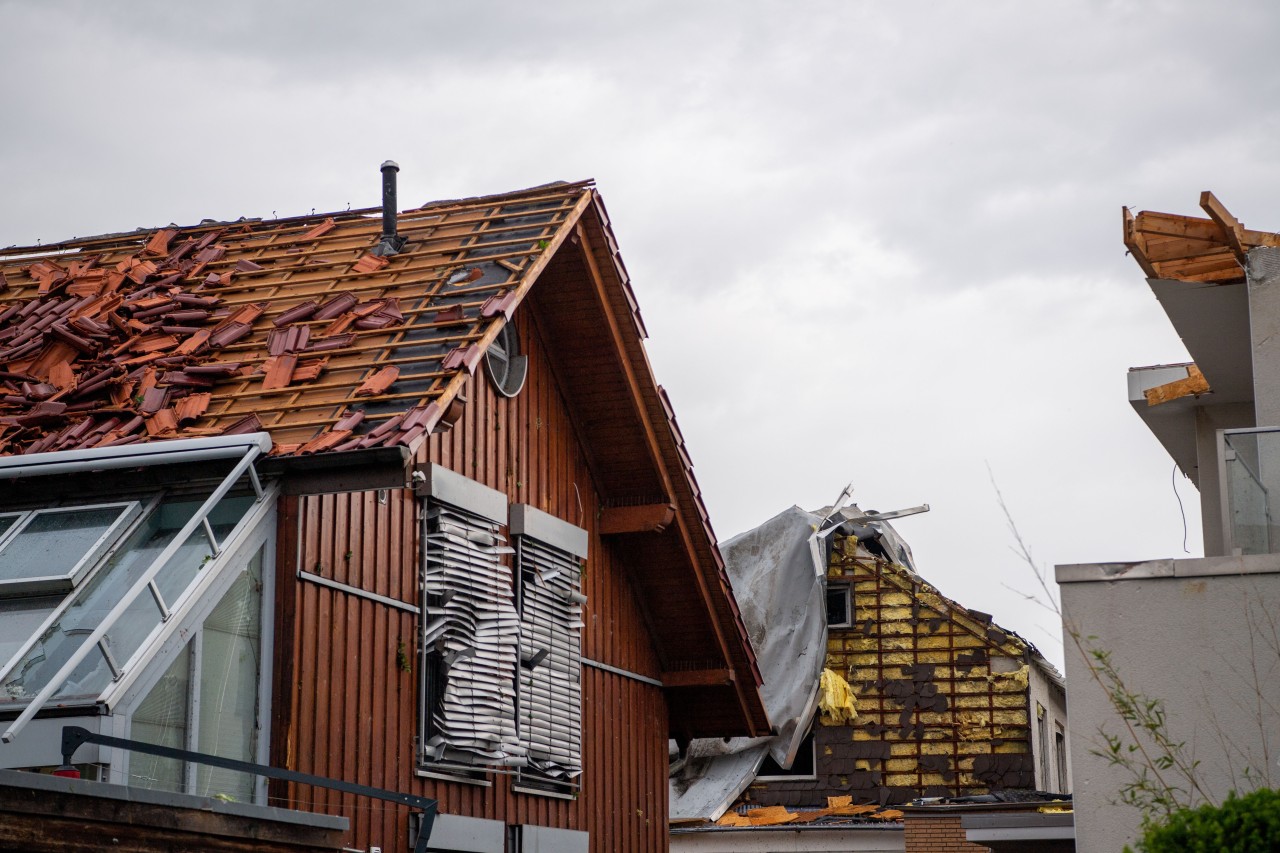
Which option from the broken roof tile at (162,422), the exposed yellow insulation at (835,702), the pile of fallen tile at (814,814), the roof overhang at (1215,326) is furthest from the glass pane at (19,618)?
the exposed yellow insulation at (835,702)

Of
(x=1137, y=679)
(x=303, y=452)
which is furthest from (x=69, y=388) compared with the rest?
(x=1137, y=679)

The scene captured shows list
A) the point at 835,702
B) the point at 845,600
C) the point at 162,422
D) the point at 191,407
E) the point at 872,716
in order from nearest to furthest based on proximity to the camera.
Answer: the point at 162,422
the point at 191,407
the point at 835,702
the point at 872,716
the point at 845,600

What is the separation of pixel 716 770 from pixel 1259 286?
12299 millimetres

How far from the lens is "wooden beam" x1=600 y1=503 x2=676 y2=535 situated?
15961 millimetres

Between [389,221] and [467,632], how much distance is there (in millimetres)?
3643

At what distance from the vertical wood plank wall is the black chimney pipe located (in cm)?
141

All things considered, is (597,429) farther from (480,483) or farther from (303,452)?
(303,452)

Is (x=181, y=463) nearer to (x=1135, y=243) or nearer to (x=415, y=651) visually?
(x=415, y=651)

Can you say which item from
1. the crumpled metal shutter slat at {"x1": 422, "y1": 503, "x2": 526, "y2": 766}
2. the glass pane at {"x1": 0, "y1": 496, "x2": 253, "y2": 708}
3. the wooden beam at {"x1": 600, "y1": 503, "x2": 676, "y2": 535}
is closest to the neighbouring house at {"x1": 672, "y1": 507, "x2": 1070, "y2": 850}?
the wooden beam at {"x1": 600, "y1": 503, "x2": 676, "y2": 535}

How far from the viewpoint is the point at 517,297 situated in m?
12.6

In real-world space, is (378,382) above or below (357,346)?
below

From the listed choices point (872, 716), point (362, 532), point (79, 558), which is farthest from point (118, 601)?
point (872, 716)

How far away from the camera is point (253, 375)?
11695mm

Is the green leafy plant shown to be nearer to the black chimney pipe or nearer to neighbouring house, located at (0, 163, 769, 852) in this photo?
neighbouring house, located at (0, 163, 769, 852)
